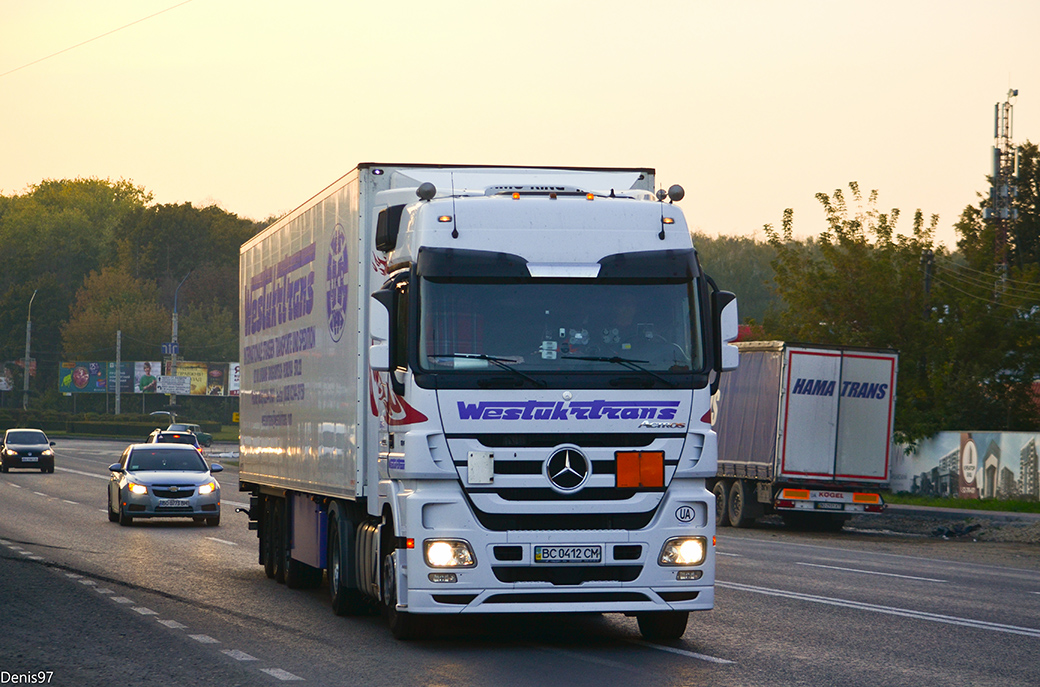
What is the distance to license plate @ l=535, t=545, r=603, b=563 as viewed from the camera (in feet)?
32.4

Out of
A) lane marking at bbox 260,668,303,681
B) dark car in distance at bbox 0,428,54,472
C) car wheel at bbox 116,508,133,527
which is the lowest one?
dark car in distance at bbox 0,428,54,472

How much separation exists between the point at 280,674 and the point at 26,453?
45168mm

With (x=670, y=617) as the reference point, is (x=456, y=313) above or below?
above

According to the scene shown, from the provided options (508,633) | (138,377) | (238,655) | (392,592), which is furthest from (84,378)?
(392,592)

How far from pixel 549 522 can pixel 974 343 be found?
36653 mm

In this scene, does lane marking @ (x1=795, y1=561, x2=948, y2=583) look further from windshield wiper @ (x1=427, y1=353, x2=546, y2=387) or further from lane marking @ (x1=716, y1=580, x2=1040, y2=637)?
windshield wiper @ (x1=427, y1=353, x2=546, y2=387)

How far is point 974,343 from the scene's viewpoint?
4391 cm

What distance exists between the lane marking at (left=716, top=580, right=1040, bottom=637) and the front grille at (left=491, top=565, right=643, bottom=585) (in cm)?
380

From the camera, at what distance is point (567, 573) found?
9.94 metres

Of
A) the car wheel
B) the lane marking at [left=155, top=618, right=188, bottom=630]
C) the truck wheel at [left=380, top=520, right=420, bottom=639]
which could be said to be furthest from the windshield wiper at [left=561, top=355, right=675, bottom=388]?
the car wheel

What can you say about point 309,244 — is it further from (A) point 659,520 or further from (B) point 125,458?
(B) point 125,458

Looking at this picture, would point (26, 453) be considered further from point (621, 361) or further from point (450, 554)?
point (621, 361)

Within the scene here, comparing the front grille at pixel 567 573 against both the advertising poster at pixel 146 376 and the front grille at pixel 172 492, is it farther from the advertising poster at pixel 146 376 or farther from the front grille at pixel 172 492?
the advertising poster at pixel 146 376

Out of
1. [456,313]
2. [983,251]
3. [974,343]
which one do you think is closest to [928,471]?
[974,343]
